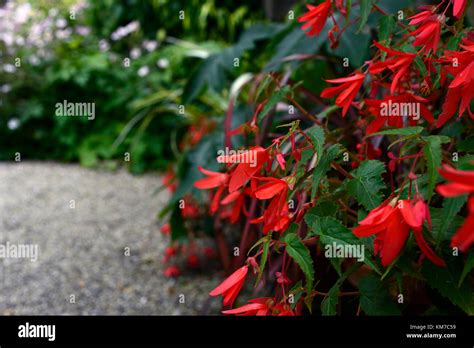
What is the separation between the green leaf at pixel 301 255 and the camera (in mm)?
716

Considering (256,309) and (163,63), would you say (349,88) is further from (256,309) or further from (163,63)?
(163,63)

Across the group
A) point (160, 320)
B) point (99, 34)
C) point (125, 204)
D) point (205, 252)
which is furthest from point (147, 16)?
point (160, 320)

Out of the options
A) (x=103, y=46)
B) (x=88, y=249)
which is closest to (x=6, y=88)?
(x=103, y=46)

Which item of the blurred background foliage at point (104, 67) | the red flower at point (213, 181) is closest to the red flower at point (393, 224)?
the red flower at point (213, 181)

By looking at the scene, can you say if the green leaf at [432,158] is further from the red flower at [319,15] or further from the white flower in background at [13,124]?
the white flower in background at [13,124]

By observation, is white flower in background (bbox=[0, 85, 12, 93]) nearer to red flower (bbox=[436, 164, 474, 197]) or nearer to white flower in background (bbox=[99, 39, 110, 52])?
white flower in background (bbox=[99, 39, 110, 52])

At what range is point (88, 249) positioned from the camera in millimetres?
2246

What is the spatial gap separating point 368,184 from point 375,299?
0.56 feet

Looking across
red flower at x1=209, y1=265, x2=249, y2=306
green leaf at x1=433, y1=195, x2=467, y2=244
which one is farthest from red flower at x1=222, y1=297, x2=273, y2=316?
green leaf at x1=433, y1=195, x2=467, y2=244

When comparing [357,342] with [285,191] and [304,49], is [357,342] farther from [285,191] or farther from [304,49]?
[304,49]

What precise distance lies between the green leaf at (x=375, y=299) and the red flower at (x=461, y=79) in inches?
9.4

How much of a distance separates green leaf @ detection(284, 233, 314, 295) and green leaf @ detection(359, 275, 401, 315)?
0.12m

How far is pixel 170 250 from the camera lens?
6.69ft

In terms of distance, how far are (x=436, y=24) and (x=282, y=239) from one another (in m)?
0.34
